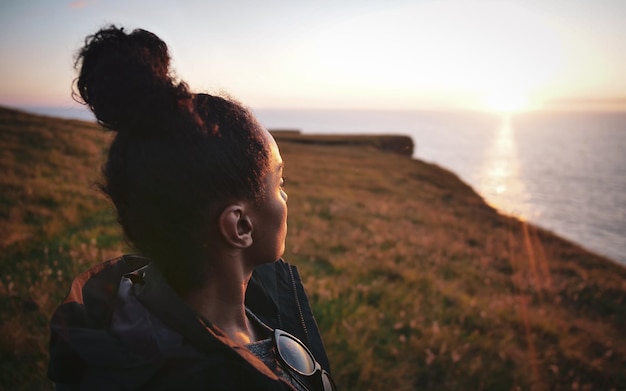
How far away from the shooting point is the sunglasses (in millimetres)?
1642

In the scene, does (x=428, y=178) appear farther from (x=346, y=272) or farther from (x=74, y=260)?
(x=74, y=260)

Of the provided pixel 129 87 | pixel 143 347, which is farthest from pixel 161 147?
pixel 143 347

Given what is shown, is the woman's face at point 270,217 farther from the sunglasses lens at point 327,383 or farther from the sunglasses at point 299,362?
the sunglasses lens at point 327,383

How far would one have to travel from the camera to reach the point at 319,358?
204 centimetres

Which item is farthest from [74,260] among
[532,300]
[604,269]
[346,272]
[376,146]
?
[376,146]

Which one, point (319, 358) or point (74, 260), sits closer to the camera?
point (319, 358)

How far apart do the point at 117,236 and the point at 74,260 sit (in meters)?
1.72

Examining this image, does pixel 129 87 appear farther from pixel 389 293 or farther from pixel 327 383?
pixel 389 293

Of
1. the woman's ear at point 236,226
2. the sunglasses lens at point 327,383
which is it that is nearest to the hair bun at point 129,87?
the woman's ear at point 236,226

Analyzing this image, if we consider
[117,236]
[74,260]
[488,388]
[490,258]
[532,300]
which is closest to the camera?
[488,388]

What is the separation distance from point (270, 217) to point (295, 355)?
0.69 meters

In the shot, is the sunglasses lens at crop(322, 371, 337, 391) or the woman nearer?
the woman

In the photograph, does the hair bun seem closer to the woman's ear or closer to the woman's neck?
the woman's ear

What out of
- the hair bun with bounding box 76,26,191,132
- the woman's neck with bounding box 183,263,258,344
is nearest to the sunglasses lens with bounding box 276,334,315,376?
the woman's neck with bounding box 183,263,258,344
